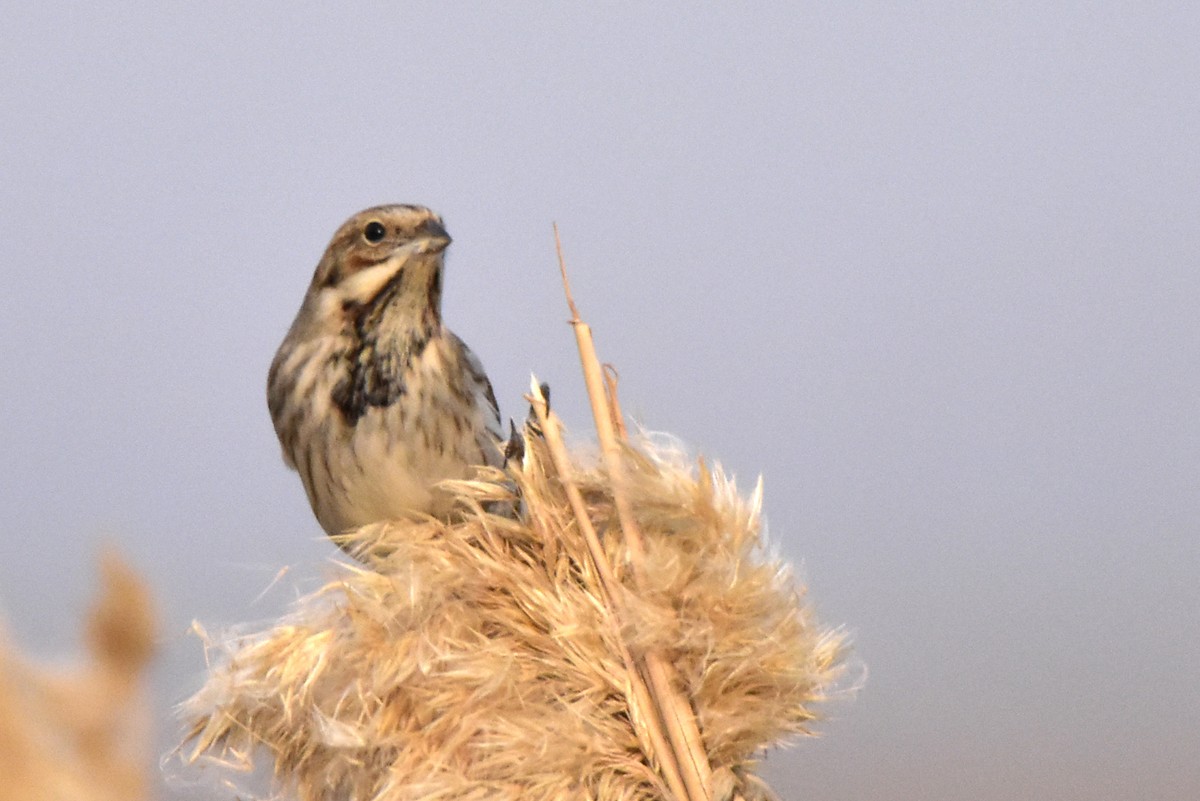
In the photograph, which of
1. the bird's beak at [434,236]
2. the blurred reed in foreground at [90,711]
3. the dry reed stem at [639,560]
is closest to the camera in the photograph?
the blurred reed in foreground at [90,711]

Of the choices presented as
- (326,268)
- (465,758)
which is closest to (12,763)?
(465,758)

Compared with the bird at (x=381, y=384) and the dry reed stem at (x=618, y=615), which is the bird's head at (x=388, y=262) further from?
the dry reed stem at (x=618, y=615)

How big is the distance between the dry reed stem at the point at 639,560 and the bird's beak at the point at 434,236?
1201 mm

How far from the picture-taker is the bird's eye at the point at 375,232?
3.11 meters

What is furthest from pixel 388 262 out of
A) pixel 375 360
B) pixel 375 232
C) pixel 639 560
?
pixel 639 560

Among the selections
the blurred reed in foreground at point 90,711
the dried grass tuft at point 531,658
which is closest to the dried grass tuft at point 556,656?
the dried grass tuft at point 531,658

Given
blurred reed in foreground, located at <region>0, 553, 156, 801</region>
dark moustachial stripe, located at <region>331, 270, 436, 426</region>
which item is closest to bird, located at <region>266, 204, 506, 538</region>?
dark moustachial stripe, located at <region>331, 270, 436, 426</region>

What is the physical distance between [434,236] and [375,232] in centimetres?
18

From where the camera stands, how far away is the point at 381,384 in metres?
3.10

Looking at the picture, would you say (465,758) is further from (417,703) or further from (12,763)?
(12,763)

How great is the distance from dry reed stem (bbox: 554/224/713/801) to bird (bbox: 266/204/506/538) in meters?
1.09

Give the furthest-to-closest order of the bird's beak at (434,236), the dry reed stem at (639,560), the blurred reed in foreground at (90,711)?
the bird's beak at (434,236) < the dry reed stem at (639,560) < the blurred reed in foreground at (90,711)

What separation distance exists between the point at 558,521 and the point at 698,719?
1.21 feet

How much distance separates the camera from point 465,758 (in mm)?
1883
